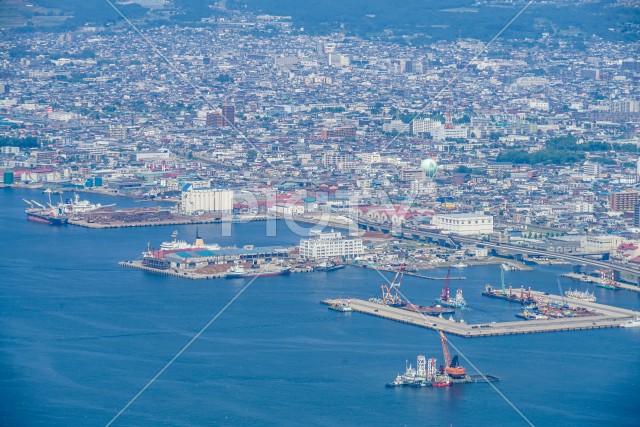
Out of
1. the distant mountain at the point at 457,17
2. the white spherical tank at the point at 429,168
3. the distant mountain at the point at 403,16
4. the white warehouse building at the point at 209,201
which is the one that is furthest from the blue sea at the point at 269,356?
the distant mountain at the point at 457,17

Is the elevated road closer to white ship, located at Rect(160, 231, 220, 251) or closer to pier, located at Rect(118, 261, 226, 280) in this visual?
white ship, located at Rect(160, 231, 220, 251)

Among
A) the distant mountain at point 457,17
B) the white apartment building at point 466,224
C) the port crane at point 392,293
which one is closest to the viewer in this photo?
the port crane at point 392,293

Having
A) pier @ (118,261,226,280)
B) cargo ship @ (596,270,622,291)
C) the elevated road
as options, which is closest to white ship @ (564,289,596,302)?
cargo ship @ (596,270,622,291)

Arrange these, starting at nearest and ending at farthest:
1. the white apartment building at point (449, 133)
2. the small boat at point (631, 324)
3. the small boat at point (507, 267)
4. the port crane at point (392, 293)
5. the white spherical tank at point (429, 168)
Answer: the small boat at point (631, 324), the port crane at point (392, 293), the small boat at point (507, 267), the white spherical tank at point (429, 168), the white apartment building at point (449, 133)

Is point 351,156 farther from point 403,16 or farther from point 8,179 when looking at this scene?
point 403,16

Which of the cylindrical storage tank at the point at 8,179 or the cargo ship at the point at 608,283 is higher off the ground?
the cylindrical storage tank at the point at 8,179

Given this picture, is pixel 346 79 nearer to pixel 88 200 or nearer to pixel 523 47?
pixel 523 47

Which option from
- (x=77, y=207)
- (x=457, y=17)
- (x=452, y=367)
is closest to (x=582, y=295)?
(x=452, y=367)

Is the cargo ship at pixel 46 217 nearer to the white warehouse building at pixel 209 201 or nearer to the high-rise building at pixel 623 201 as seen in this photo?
the white warehouse building at pixel 209 201
